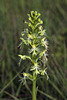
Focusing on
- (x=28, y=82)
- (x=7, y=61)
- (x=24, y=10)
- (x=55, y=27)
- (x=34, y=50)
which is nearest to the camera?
(x=34, y=50)

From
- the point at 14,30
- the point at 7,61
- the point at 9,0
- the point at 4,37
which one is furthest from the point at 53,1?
the point at 7,61

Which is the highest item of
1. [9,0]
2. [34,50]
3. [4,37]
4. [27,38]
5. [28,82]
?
[9,0]

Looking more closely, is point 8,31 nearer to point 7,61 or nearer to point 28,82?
point 7,61

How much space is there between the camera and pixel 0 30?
440 cm

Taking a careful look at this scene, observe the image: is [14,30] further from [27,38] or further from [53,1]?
[27,38]

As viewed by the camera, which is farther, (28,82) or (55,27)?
(55,27)

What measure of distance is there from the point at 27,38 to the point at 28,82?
56.7 inches

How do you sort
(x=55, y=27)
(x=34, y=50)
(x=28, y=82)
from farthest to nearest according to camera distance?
1. (x=55, y=27)
2. (x=28, y=82)
3. (x=34, y=50)

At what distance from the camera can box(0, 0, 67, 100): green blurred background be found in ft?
10.3

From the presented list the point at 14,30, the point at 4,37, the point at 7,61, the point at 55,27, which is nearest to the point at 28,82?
the point at 7,61

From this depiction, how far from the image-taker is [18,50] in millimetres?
4105

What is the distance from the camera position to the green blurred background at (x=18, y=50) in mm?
3148

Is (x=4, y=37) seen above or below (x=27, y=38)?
above

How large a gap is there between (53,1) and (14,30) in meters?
1.90
